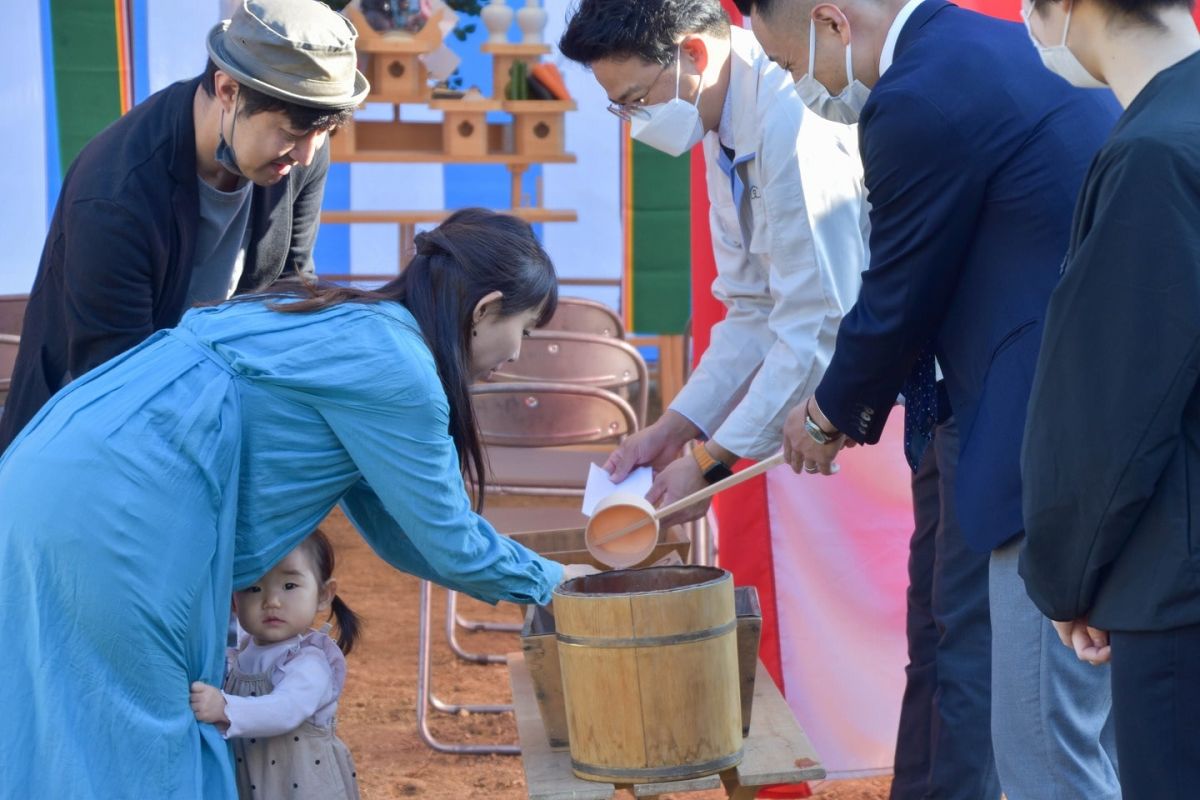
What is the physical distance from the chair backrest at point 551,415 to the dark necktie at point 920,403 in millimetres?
1652

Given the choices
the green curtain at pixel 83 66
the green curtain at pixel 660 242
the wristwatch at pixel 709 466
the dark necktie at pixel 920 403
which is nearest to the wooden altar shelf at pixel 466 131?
the green curtain at pixel 660 242

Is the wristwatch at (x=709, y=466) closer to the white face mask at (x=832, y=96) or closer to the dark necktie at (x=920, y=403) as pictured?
the dark necktie at (x=920, y=403)

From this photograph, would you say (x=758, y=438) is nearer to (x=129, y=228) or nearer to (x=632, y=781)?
(x=632, y=781)

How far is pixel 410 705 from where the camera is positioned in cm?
404

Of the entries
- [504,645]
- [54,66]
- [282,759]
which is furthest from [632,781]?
[54,66]

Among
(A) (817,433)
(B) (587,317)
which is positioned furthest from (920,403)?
(B) (587,317)

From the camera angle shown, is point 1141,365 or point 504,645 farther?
point 504,645

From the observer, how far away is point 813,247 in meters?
2.45

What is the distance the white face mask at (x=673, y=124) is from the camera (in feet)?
8.50

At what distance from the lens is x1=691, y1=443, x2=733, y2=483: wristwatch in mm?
2551

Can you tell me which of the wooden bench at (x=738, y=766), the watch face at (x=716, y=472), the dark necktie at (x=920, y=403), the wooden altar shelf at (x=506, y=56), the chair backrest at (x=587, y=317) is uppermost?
the wooden altar shelf at (x=506, y=56)

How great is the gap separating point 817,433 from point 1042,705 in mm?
533

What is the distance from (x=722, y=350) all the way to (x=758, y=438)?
36 cm

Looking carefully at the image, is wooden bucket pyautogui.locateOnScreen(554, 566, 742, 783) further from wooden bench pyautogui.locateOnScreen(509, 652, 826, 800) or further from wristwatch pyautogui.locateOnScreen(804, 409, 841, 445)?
wristwatch pyautogui.locateOnScreen(804, 409, 841, 445)
